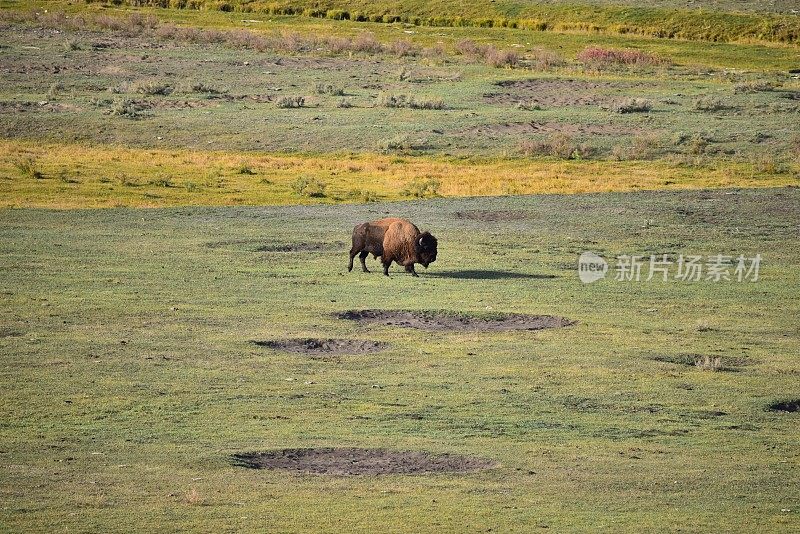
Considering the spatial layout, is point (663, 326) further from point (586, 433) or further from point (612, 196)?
point (612, 196)

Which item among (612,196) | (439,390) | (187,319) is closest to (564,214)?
(612,196)

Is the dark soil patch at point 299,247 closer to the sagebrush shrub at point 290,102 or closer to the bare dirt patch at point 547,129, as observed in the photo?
the bare dirt patch at point 547,129

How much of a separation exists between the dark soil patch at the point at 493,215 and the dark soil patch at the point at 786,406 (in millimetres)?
16414

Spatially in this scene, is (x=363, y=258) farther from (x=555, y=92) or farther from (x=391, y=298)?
(x=555, y=92)

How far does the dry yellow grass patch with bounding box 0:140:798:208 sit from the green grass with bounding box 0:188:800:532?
717 cm

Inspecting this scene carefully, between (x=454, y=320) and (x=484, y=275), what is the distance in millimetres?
4129

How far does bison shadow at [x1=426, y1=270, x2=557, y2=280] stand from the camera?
2678 cm

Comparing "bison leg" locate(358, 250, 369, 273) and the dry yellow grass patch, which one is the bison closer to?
"bison leg" locate(358, 250, 369, 273)

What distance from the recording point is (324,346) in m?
21.0

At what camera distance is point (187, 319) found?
880 inches

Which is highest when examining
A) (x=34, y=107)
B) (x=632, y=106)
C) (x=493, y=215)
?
(x=632, y=106)

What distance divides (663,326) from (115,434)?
1018 centimetres

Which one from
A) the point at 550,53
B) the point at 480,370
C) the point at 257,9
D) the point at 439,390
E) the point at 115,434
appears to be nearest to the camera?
the point at 115,434

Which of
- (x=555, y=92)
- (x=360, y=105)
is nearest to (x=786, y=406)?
(x=360, y=105)
